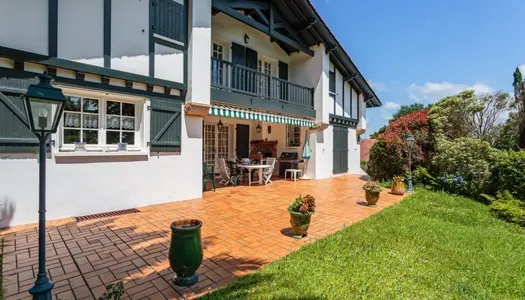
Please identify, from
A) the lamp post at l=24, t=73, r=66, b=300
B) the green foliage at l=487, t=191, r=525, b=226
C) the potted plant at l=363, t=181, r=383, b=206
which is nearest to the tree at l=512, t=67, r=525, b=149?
the green foliage at l=487, t=191, r=525, b=226

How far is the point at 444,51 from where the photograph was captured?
16.6 meters

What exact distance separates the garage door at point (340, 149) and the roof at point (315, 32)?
3.60 metres

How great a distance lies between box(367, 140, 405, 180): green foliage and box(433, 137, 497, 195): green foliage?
5.93ft

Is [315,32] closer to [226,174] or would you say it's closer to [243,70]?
[243,70]

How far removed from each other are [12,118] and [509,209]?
13591 mm

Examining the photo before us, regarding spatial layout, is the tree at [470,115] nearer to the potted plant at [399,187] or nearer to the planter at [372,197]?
the potted plant at [399,187]

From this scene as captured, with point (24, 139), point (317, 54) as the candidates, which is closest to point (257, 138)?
point (317, 54)

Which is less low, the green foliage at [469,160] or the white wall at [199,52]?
the white wall at [199,52]

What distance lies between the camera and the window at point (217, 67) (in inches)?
391

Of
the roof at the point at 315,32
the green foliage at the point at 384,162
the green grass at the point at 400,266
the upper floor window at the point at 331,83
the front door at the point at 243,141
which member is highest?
the roof at the point at 315,32

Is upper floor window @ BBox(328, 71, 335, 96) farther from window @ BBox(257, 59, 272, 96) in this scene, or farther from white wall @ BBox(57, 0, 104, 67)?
white wall @ BBox(57, 0, 104, 67)

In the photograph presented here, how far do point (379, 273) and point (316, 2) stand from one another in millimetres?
12060

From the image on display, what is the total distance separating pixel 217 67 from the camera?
32.9 ft

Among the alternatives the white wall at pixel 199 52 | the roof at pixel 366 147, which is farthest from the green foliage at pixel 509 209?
the roof at pixel 366 147
